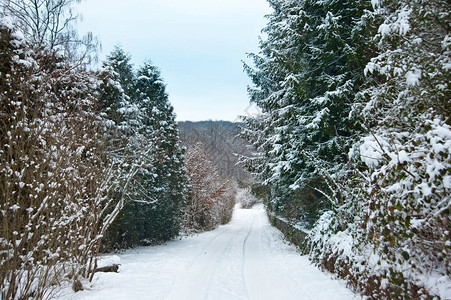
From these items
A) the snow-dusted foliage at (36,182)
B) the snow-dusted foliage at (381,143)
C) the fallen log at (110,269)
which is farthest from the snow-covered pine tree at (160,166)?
the snow-dusted foliage at (36,182)

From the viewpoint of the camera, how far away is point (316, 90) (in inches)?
433

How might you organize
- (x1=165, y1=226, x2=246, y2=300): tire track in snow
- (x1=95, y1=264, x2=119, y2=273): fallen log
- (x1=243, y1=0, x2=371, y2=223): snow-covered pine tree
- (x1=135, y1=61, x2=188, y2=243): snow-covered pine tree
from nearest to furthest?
(x1=165, y1=226, x2=246, y2=300): tire track in snow
(x1=95, y1=264, x2=119, y2=273): fallen log
(x1=243, y1=0, x2=371, y2=223): snow-covered pine tree
(x1=135, y1=61, x2=188, y2=243): snow-covered pine tree

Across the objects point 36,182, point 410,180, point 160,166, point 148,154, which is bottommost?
point 36,182

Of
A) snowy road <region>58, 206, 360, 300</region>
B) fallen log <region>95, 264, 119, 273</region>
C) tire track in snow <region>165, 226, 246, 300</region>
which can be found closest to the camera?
snowy road <region>58, 206, 360, 300</region>

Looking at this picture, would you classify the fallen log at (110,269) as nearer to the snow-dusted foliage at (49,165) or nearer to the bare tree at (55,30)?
the snow-dusted foliage at (49,165)

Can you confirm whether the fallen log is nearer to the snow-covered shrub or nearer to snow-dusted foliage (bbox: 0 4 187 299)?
snow-dusted foliage (bbox: 0 4 187 299)

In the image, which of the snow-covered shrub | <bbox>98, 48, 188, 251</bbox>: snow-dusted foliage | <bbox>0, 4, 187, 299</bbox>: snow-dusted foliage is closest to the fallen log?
<bbox>0, 4, 187, 299</bbox>: snow-dusted foliage

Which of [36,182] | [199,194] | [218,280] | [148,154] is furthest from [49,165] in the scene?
[199,194]

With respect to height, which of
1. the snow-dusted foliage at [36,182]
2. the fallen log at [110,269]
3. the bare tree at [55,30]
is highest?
the bare tree at [55,30]

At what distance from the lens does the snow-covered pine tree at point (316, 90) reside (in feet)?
29.2

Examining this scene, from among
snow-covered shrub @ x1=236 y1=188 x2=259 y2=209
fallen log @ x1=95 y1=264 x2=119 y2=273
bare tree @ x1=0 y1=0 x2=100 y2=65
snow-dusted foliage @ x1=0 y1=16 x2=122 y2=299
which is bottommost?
snow-covered shrub @ x1=236 y1=188 x2=259 y2=209

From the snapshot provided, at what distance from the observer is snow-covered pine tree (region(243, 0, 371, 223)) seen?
351 inches

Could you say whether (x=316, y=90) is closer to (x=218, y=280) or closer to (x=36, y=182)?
(x=218, y=280)

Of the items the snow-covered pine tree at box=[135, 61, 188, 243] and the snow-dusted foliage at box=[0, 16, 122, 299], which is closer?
the snow-dusted foliage at box=[0, 16, 122, 299]
